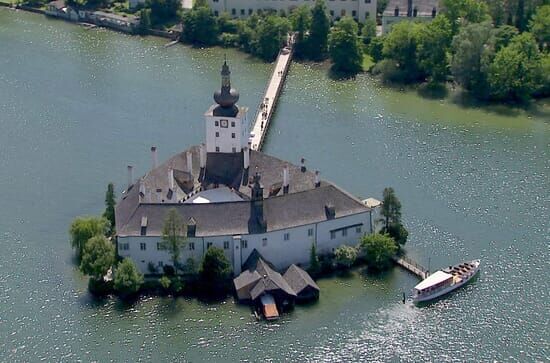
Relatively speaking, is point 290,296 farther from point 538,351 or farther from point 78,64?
point 78,64

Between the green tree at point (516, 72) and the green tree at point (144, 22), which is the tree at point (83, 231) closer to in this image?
the green tree at point (516, 72)

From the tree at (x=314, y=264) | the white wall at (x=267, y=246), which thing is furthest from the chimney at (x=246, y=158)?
the tree at (x=314, y=264)

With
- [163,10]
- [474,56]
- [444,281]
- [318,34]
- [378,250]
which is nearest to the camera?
[444,281]

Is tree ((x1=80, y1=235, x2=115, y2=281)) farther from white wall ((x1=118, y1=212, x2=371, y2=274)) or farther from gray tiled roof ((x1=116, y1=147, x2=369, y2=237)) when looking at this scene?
gray tiled roof ((x1=116, y1=147, x2=369, y2=237))

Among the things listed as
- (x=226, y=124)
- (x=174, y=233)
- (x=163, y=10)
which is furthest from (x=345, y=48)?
(x=174, y=233)

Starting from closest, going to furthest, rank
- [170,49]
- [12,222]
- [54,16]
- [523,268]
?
[523,268] → [12,222] → [170,49] → [54,16]

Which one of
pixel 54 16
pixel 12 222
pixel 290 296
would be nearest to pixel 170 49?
pixel 54 16

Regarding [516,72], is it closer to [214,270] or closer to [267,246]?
[267,246]
